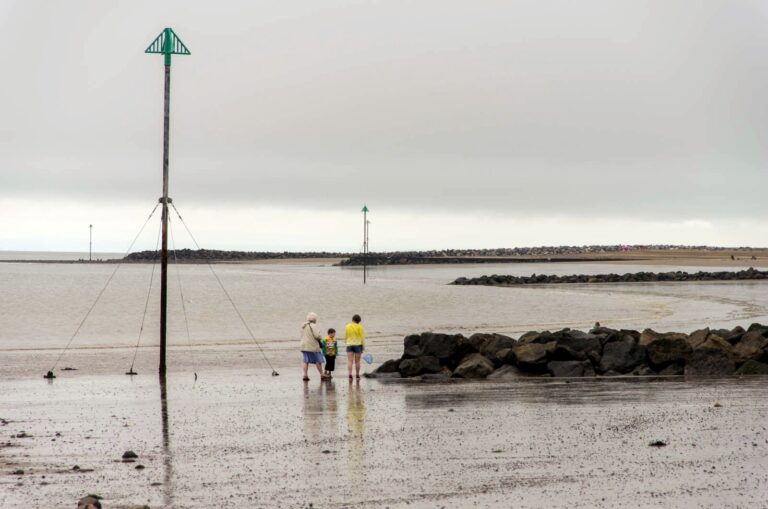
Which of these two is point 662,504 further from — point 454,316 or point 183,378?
point 454,316

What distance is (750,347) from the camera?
2358cm

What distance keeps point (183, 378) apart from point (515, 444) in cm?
1239

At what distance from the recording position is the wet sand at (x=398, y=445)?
11.4m

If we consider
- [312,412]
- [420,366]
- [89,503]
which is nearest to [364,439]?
[312,412]

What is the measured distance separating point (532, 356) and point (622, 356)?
6.90 feet

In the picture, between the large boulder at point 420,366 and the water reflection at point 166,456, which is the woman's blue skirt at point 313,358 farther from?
the water reflection at point 166,456

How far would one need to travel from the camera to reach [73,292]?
8706 centimetres

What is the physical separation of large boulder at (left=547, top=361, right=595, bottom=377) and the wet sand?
149 cm

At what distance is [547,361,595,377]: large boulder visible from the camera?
910 inches

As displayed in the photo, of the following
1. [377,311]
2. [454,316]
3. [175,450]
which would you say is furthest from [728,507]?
[377,311]

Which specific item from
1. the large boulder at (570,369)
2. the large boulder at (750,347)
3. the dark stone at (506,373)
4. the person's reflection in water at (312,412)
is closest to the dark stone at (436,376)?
the dark stone at (506,373)

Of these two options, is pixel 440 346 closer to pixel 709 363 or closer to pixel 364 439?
pixel 709 363

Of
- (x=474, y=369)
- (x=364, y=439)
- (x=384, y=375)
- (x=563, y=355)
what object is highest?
(x=563, y=355)

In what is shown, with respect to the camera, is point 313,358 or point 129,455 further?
point 313,358
